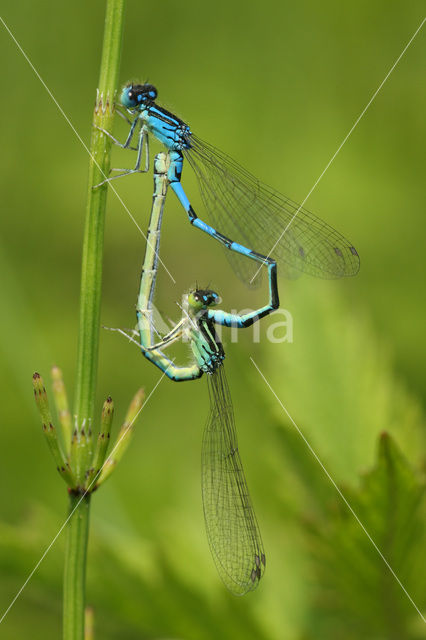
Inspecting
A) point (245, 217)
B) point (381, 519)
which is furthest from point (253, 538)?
point (245, 217)

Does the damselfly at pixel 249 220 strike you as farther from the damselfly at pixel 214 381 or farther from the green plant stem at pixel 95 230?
the green plant stem at pixel 95 230

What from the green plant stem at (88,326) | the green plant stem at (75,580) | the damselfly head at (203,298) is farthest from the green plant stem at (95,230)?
the damselfly head at (203,298)

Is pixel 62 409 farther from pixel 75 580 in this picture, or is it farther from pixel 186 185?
pixel 186 185

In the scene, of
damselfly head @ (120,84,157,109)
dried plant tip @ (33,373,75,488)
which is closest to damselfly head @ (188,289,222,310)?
damselfly head @ (120,84,157,109)

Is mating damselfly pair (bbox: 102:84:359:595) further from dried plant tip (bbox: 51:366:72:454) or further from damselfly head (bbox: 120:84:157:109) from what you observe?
dried plant tip (bbox: 51:366:72:454)

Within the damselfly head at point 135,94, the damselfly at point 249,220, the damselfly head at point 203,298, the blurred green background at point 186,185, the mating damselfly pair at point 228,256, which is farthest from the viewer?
the blurred green background at point 186,185

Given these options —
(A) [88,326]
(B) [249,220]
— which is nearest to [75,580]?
(A) [88,326]
